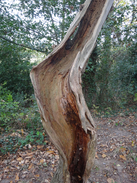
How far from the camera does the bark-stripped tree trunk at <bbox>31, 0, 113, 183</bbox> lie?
1.19m

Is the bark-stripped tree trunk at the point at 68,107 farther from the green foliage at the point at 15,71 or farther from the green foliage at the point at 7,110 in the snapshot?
the green foliage at the point at 15,71

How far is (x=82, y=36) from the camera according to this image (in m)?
1.59

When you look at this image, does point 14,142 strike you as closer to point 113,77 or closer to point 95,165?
point 95,165

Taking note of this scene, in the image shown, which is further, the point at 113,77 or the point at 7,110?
the point at 113,77

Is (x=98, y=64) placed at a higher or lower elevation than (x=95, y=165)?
higher

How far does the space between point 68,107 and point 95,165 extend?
202 cm

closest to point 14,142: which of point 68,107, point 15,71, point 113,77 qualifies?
point 68,107

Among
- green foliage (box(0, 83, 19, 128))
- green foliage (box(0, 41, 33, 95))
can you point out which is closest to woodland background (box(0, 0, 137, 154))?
green foliage (box(0, 41, 33, 95))

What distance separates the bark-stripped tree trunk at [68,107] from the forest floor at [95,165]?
3.42 ft

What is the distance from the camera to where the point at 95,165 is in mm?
2639

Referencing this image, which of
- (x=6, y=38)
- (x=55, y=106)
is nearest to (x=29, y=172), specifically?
(x=55, y=106)

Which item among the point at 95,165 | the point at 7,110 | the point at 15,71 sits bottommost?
the point at 95,165

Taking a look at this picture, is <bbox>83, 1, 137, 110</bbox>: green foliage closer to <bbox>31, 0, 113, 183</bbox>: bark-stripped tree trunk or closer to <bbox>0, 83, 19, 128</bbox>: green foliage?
<bbox>0, 83, 19, 128</bbox>: green foliage

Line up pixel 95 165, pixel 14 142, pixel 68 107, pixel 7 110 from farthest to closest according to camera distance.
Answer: pixel 7 110
pixel 14 142
pixel 95 165
pixel 68 107
